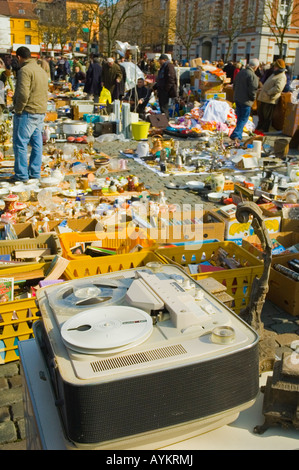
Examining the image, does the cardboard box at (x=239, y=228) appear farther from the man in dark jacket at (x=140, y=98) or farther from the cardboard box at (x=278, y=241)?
the man in dark jacket at (x=140, y=98)

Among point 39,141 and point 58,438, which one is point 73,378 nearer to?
point 58,438

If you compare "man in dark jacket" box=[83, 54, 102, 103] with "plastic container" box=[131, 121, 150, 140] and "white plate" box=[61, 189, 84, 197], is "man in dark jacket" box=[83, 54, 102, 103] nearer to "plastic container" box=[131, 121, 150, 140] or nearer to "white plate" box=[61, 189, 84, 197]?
"plastic container" box=[131, 121, 150, 140]

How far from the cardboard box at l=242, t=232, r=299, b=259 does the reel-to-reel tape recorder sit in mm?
2682

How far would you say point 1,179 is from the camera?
25.5ft

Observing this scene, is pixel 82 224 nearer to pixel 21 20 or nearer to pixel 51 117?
pixel 51 117

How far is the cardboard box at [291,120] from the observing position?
1158 cm

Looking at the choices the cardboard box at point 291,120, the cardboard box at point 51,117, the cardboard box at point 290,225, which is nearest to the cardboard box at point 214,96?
the cardboard box at point 291,120

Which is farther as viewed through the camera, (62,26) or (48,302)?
(62,26)

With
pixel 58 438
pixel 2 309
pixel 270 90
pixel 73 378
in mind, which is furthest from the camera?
pixel 270 90

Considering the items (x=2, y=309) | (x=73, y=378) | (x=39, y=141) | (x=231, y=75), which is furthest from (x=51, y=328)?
(x=231, y=75)

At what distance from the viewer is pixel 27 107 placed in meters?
6.98

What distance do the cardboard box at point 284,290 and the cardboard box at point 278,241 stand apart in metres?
0.11

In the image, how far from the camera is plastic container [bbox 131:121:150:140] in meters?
10.9

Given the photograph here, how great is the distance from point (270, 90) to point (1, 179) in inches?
307
